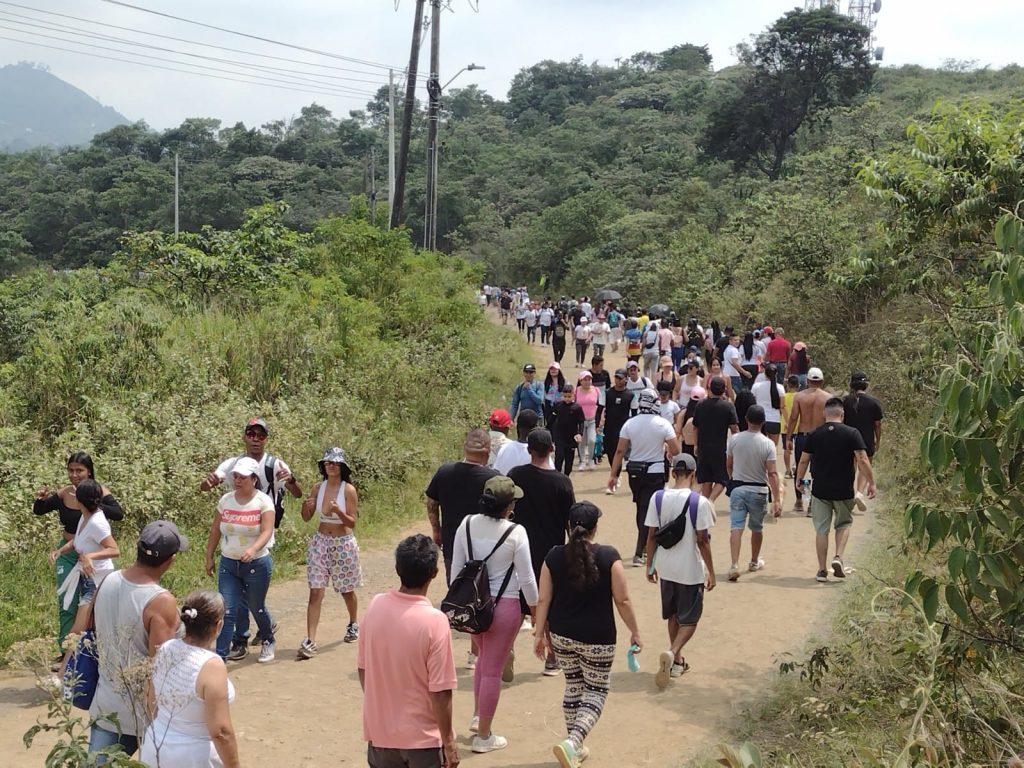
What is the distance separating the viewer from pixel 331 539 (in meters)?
8.05

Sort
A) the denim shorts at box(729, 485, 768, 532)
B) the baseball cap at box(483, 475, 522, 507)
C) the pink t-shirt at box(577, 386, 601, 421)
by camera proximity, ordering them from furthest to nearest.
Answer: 1. the pink t-shirt at box(577, 386, 601, 421)
2. the denim shorts at box(729, 485, 768, 532)
3. the baseball cap at box(483, 475, 522, 507)

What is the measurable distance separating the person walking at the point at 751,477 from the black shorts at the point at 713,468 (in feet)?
2.54

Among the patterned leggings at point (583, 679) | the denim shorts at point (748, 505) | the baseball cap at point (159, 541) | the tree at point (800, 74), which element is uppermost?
the tree at point (800, 74)

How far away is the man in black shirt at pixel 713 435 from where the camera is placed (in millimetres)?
10297

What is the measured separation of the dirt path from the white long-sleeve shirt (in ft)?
3.39

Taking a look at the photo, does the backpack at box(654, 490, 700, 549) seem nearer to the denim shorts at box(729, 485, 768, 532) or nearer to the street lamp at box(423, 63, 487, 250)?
the denim shorts at box(729, 485, 768, 532)

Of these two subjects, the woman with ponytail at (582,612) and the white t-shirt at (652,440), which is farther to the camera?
the white t-shirt at (652,440)

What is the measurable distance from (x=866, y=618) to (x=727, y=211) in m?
40.0

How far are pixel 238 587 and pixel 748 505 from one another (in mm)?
4563

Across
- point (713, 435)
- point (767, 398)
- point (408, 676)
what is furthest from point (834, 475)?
point (408, 676)

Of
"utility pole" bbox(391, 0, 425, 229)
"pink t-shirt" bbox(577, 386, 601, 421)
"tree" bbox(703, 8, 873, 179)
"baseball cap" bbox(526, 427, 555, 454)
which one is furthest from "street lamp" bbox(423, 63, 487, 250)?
"tree" bbox(703, 8, 873, 179)

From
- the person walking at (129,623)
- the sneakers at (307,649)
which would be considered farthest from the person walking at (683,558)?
the person walking at (129,623)

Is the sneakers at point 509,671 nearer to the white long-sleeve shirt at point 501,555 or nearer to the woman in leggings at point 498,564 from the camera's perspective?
the woman in leggings at point 498,564

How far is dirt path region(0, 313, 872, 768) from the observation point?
253 inches
